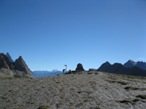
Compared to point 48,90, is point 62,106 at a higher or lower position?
lower

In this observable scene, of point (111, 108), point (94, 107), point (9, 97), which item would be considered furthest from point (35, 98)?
point (111, 108)

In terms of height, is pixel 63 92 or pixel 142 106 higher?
pixel 63 92

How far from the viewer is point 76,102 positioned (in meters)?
31.7

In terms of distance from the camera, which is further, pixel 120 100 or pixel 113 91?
pixel 113 91

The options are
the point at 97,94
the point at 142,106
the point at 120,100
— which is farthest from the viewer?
the point at 97,94

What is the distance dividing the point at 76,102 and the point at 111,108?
17.9 ft

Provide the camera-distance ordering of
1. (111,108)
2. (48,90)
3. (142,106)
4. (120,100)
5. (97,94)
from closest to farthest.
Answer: (111,108), (142,106), (120,100), (97,94), (48,90)

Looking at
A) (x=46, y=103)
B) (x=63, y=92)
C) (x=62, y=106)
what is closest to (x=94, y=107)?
(x=62, y=106)

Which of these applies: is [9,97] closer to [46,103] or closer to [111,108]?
[46,103]

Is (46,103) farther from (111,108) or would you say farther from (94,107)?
(111,108)

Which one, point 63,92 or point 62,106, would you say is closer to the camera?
point 62,106

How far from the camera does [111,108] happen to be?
95.7ft

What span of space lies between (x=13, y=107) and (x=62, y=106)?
273 inches

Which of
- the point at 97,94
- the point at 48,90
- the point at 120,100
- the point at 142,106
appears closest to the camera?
the point at 142,106
